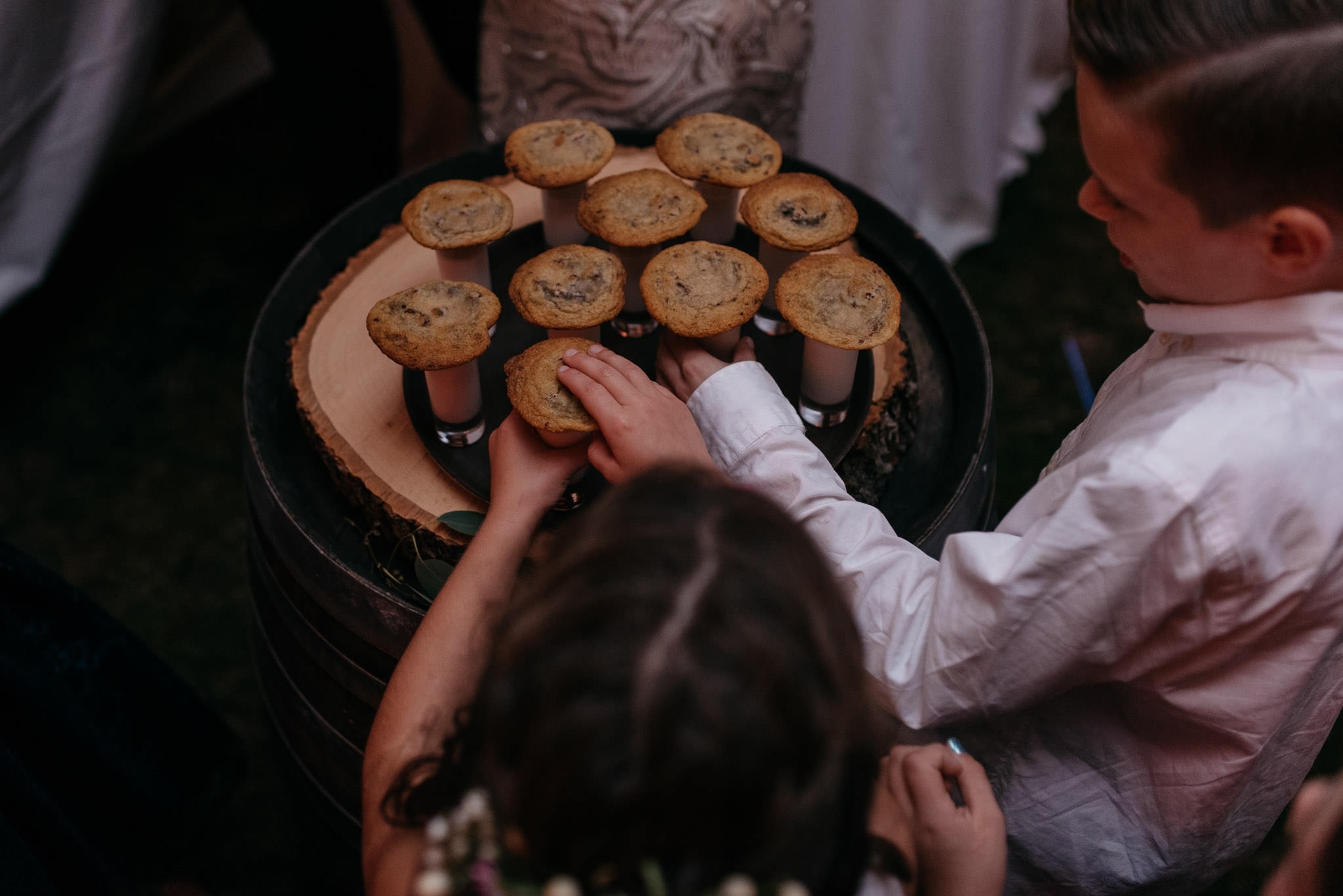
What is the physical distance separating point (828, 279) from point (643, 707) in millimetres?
659

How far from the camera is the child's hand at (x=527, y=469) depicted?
978 millimetres

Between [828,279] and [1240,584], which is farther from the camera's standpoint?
[828,279]

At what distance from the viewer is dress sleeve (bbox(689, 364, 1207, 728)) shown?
2.53ft

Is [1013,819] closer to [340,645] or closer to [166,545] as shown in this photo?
[340,645]

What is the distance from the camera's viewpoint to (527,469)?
1.00 m

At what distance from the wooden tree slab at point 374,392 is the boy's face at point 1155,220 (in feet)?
1.23

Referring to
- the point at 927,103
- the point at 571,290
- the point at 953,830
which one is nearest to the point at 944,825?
the point at 953,830

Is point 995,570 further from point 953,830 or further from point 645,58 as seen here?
point 645,58

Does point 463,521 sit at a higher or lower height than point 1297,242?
lower

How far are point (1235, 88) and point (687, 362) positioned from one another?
568 millimetres

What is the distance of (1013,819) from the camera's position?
1035mm

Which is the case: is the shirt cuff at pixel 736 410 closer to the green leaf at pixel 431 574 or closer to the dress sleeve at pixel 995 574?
the dress sleeve at pixel 995 574

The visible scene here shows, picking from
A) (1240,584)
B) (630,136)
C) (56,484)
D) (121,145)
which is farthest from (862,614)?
(121,145)

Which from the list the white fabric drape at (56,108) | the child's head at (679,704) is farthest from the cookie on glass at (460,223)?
the white fabric drape at (56,108)
